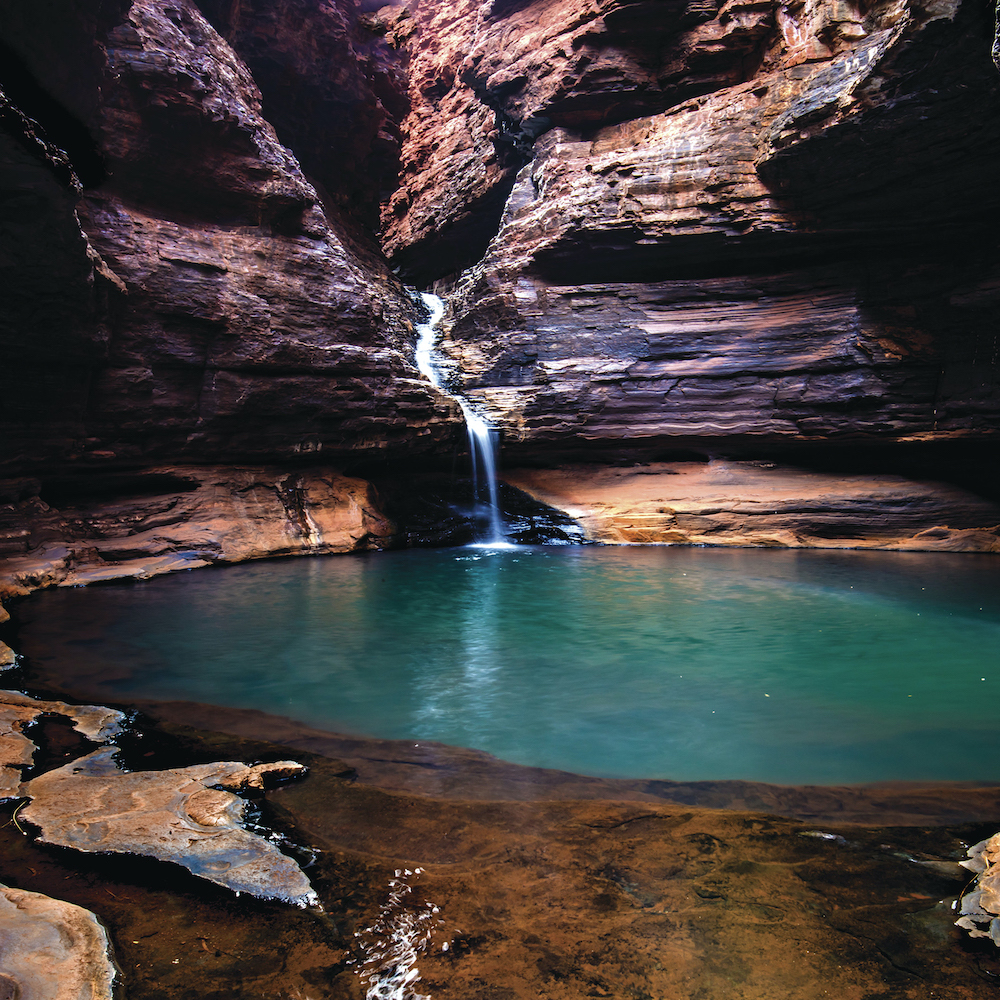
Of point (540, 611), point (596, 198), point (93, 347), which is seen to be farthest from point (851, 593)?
point (93, 347)

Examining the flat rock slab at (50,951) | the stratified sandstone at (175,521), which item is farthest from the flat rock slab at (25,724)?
the stratified sandstone at (175,521)

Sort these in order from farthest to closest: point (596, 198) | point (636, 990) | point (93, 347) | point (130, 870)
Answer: point (596, 198) < point (93, 347) < point (130, 870) < point (636, 990)

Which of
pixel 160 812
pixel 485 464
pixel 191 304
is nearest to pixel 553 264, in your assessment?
pixel 485 464

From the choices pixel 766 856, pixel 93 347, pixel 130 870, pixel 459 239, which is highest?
pixel 459 239

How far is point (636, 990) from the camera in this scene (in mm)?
1655

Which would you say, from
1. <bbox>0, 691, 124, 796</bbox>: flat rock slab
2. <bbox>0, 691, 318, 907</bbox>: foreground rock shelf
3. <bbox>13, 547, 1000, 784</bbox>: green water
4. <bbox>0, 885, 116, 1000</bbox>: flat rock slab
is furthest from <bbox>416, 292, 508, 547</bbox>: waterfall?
<bbox>0, 885, 116, 1000</bbox>: flat rock slab

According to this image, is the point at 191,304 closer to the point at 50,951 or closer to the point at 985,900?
the point at 50,951

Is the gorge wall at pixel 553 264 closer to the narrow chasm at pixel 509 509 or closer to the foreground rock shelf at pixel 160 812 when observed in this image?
the narrow chasm at pixel 509 509

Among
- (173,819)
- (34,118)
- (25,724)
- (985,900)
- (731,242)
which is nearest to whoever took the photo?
(985,900)

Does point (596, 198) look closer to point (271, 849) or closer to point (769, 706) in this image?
point (769, 706)

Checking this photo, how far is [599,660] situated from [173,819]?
3.55 metres

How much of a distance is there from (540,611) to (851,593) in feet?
13.4

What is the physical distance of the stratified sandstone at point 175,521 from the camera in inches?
338

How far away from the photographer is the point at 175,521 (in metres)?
10.2
